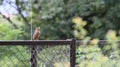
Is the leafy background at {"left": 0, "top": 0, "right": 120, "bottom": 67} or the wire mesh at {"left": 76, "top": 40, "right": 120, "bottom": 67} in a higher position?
the wire mesh at {"left": 76, "top": 40, "right": 120, "bottom": 67}

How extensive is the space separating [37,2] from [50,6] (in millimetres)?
683

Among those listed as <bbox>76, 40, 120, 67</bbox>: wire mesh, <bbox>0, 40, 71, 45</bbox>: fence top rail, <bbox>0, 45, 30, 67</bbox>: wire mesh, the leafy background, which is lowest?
the leafy background

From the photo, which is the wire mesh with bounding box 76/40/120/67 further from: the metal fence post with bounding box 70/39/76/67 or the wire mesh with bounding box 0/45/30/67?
the wire mesh with bounding box 0/45/30/67

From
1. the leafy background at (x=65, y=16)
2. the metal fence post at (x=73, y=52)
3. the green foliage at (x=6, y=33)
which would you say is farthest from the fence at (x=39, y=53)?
the leafy background at (x=65, y=16)

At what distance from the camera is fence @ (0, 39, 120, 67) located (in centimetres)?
229

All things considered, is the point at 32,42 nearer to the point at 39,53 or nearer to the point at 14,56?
the point at 39,53

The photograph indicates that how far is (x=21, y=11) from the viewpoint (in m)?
9.97

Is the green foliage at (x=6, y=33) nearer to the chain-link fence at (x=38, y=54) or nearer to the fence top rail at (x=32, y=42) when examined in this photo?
the chain-link fence at (x=38, y=54)

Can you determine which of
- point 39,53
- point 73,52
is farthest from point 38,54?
point 73,52

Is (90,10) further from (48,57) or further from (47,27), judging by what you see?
(48,57)

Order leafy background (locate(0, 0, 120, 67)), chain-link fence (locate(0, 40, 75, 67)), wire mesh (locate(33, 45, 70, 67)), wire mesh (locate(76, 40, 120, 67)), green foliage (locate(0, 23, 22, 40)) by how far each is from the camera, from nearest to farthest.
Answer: wire mesh (locate(76, 40, 120, 67)) → chain-link fence (locate(0, 40, 75, 67)) → wire mesh (locate(33, 45, 70, 67)) → green foliage (locate(0, 23, 22, 40)) → leafy background (locate(0, 0, 120, 67))

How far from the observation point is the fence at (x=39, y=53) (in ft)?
7.51

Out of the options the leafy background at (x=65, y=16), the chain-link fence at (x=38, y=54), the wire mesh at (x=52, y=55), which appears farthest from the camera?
the leafy background at (x=65, y=16)

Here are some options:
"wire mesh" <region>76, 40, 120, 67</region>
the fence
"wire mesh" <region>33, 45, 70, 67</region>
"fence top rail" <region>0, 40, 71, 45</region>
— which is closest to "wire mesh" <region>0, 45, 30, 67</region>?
the fence
